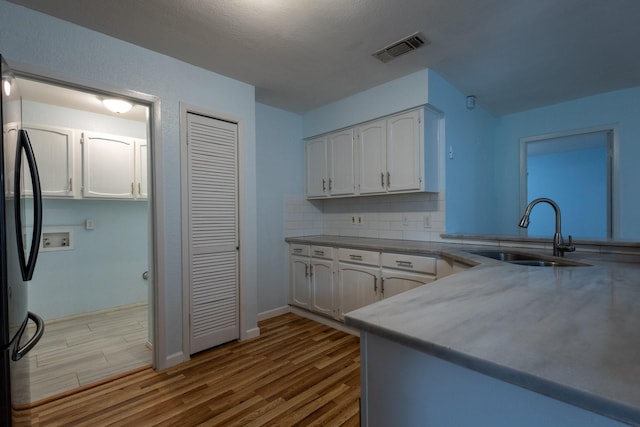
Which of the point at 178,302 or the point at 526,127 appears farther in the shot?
the point at 526,127

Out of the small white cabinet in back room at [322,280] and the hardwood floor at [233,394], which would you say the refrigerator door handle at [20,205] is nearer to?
the hardwood floor at [233,394]

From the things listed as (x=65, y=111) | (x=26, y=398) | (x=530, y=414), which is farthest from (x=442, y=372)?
(x=65, y=111)

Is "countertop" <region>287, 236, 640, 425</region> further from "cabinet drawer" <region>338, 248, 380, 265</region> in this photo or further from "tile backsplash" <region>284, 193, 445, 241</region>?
"tile backsplash" <region>284, 193, 445, 241</region>

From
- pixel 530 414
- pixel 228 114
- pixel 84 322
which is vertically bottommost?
pixel 84 322

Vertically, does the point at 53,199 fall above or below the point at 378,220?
above

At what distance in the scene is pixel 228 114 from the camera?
2.66m

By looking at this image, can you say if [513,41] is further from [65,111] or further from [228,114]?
[65,111]

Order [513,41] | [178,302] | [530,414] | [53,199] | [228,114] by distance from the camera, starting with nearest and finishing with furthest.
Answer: [530,414] < [513,41] < [178,302] < [228,114] < [53,199]

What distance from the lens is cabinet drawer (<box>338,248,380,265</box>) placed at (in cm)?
270

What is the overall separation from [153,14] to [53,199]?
2.55 metres

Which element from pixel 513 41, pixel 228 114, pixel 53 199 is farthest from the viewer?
pixel 53 199

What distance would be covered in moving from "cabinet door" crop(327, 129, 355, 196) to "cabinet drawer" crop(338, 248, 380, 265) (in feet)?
2.33

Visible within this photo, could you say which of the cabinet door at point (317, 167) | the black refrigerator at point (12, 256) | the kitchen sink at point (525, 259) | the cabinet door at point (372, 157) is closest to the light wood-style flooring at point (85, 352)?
the black refrigerator at point (12, 256)

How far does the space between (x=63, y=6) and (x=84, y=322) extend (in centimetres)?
301
